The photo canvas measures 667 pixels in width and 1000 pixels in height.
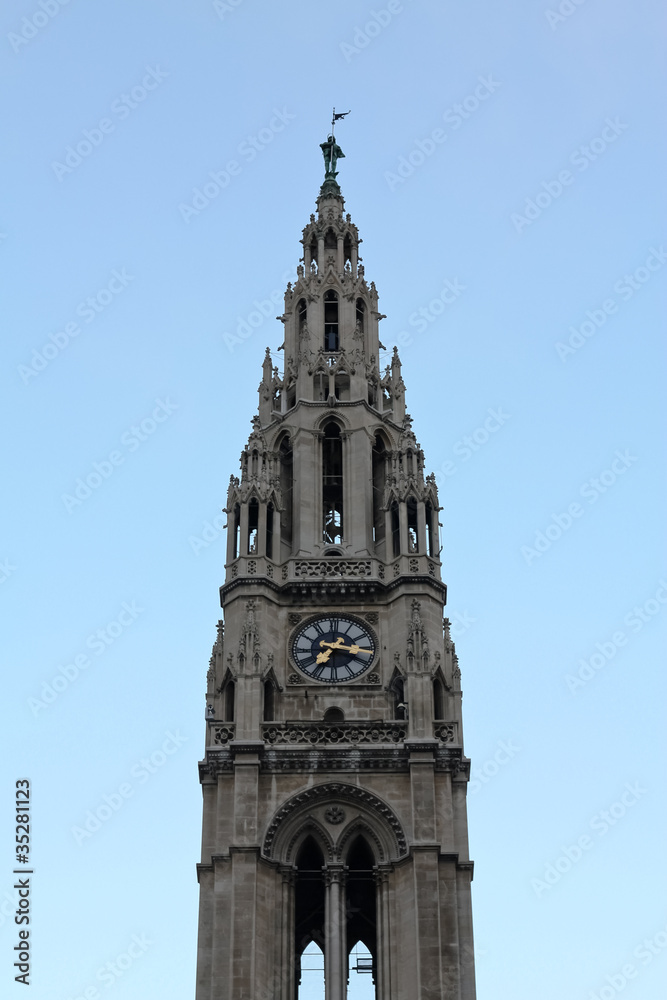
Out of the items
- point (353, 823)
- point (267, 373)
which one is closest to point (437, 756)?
point (353, 823)

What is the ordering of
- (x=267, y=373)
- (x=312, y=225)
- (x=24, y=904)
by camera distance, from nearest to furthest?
(x=24, y=904) → (x=267, y=373) → (x=312, y=225)

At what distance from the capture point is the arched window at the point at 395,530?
6975 centimetres

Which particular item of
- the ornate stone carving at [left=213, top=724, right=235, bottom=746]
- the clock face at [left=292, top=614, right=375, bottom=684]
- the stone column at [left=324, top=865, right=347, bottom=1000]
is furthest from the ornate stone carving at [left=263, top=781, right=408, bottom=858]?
the clock face at [left=292, top=614, right=375, bottom=684]

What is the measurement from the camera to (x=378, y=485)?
74.0m

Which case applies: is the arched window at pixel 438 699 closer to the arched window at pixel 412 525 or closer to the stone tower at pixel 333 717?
the stone tower at pixel 333 717

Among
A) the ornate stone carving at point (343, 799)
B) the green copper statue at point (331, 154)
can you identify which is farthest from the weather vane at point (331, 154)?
the ornate stone carving at point (343, 799)

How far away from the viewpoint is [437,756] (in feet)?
206

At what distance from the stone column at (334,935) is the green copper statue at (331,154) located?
3839 cm

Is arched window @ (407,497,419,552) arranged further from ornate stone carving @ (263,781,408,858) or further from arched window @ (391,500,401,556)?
ornate stone carving @ (263,781,408,858)

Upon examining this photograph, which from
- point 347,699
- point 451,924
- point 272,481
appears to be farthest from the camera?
point 272,481

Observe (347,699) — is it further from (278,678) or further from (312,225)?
(312,225)

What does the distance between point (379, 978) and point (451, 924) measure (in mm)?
2926

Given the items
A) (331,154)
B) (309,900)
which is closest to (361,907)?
(309,900)

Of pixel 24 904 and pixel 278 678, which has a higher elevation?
pixel 278 678
